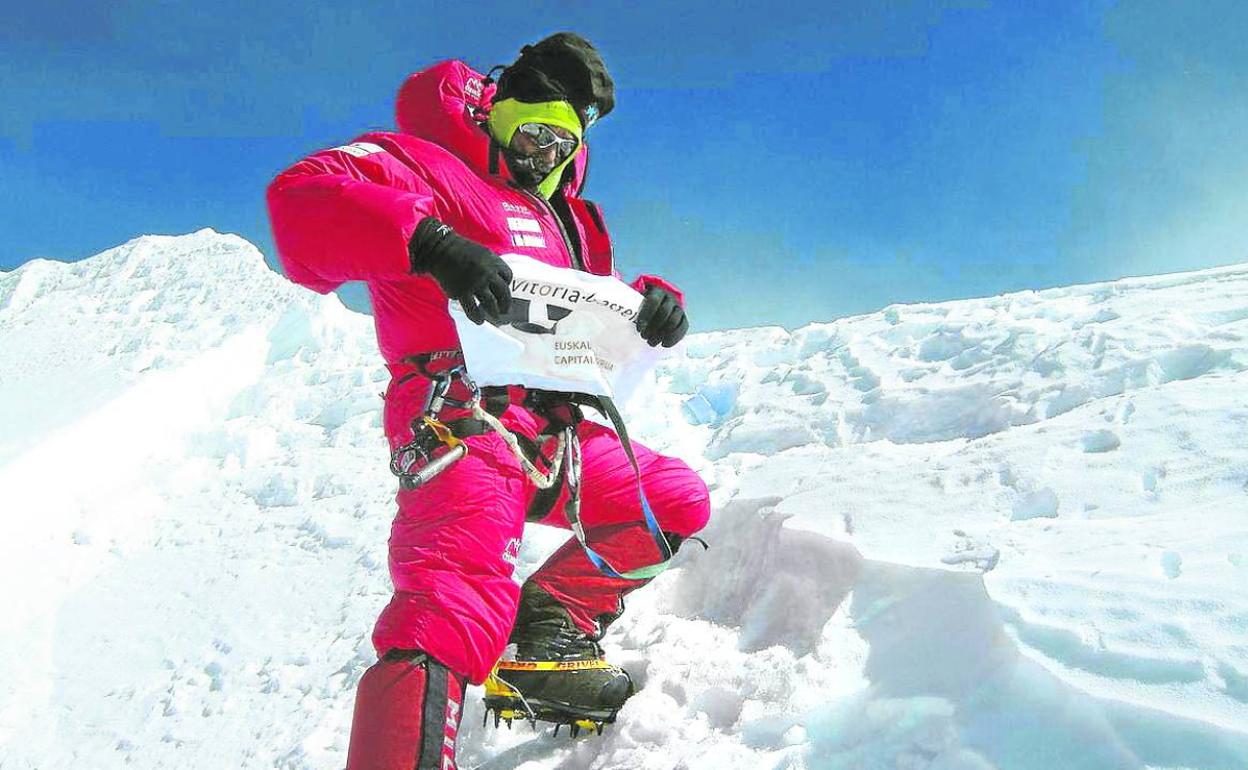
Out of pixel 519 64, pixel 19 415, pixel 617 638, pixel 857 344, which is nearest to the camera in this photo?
pixel 519 64

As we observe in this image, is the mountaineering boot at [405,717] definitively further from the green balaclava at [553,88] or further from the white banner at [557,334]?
the green balaclava at [553,88]

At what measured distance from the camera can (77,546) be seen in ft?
18.7

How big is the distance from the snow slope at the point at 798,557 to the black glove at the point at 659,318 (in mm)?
860

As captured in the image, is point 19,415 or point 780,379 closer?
point 780,379

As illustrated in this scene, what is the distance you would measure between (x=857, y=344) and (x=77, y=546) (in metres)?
6.04

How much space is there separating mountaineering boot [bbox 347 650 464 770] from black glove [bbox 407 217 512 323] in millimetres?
802

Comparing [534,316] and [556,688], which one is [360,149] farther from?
[556,688]

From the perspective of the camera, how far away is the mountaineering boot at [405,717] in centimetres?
169

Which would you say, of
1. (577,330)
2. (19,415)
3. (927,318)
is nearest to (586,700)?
(577,330)

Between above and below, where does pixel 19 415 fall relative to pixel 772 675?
above

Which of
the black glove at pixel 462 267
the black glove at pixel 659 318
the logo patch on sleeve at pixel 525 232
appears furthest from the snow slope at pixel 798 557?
the logo patch on sleeve at pixel 525 232

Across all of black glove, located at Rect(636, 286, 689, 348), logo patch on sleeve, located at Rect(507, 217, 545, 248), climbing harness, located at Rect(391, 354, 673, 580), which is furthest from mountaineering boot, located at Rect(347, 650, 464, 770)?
logo patch on sleeve, located at Rect(507, 217, 545, 248)

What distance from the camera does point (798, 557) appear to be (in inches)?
108

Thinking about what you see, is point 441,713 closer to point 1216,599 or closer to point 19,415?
point 1216,599
